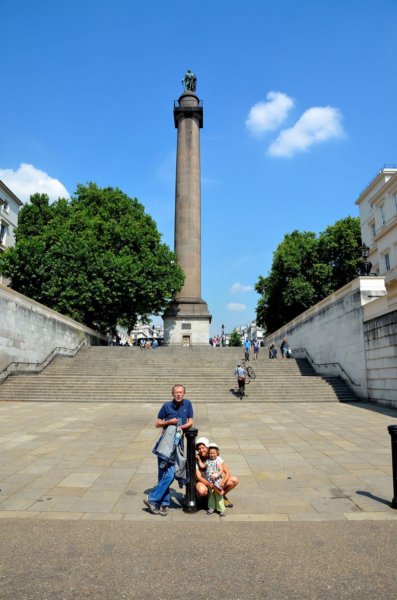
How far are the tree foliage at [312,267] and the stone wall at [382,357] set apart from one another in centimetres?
2523

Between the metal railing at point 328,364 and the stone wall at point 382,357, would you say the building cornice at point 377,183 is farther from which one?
the stone wall at point 382,357

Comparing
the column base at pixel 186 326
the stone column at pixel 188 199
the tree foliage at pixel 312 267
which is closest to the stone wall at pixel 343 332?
the column base at pixel 186 326

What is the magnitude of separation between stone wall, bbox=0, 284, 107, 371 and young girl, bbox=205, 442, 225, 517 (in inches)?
693

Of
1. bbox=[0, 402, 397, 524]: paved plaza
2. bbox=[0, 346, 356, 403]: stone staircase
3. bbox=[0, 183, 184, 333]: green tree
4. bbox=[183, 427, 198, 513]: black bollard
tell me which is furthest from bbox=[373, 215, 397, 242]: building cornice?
bbox=[183, 427, 198, 513]: black bollard

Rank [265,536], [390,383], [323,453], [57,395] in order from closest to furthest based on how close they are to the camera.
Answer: [265,536], [323,453], [390,383], [57,395]

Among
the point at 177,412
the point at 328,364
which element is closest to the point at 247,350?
the point at 328,364

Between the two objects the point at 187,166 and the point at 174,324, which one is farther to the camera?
the point at 187,166

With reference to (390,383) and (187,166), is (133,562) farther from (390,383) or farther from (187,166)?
(187,166)

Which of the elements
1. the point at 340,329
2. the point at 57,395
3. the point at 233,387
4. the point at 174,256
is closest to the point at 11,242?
the point at 174,256

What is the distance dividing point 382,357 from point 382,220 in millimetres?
22261

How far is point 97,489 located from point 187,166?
37171mm

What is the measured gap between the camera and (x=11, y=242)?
41.6m

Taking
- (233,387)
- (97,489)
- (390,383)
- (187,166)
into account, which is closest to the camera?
(97,489)

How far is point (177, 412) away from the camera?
5.24 metres
